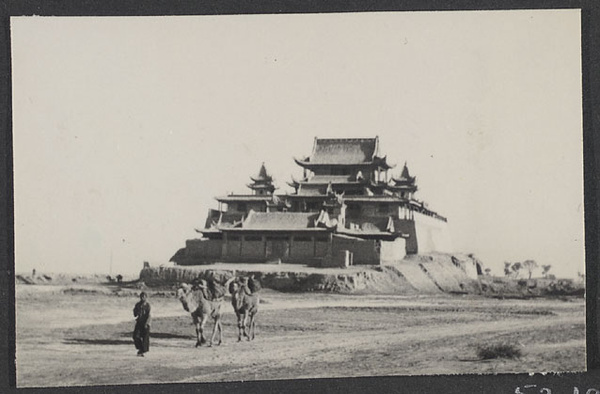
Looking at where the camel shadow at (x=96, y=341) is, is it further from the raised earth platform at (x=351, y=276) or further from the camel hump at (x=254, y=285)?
the camel hump at (x=254, y=285)

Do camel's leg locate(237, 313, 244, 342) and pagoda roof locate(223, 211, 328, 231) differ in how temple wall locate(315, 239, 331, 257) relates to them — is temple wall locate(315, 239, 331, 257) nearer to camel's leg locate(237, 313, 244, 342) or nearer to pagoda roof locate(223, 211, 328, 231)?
pagoda roof locate(223, 211, 328, 231)

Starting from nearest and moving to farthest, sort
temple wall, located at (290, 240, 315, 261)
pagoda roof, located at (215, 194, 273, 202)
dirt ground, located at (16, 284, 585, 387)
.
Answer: dirt ground, located at (16, 284, 585, 387) < pagoda roof, located at (215, 194, 273, 202) < temple wall, located at (290, 240, 315, 261)

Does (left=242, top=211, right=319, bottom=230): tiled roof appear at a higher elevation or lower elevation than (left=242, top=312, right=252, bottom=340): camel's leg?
higher

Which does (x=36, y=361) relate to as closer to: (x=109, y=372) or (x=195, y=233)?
(x=109, y=372)

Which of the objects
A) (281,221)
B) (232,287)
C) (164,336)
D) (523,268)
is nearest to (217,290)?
(232,287)

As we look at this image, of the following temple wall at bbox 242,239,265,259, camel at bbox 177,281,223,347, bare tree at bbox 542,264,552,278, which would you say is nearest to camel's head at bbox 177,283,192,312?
camel at bbox 177,281,223,347

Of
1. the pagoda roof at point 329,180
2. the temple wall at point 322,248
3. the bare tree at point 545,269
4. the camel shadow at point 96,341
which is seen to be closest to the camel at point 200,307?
the camel shadow at point 96,341

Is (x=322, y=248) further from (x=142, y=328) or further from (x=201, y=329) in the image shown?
(x=142, y=328)
